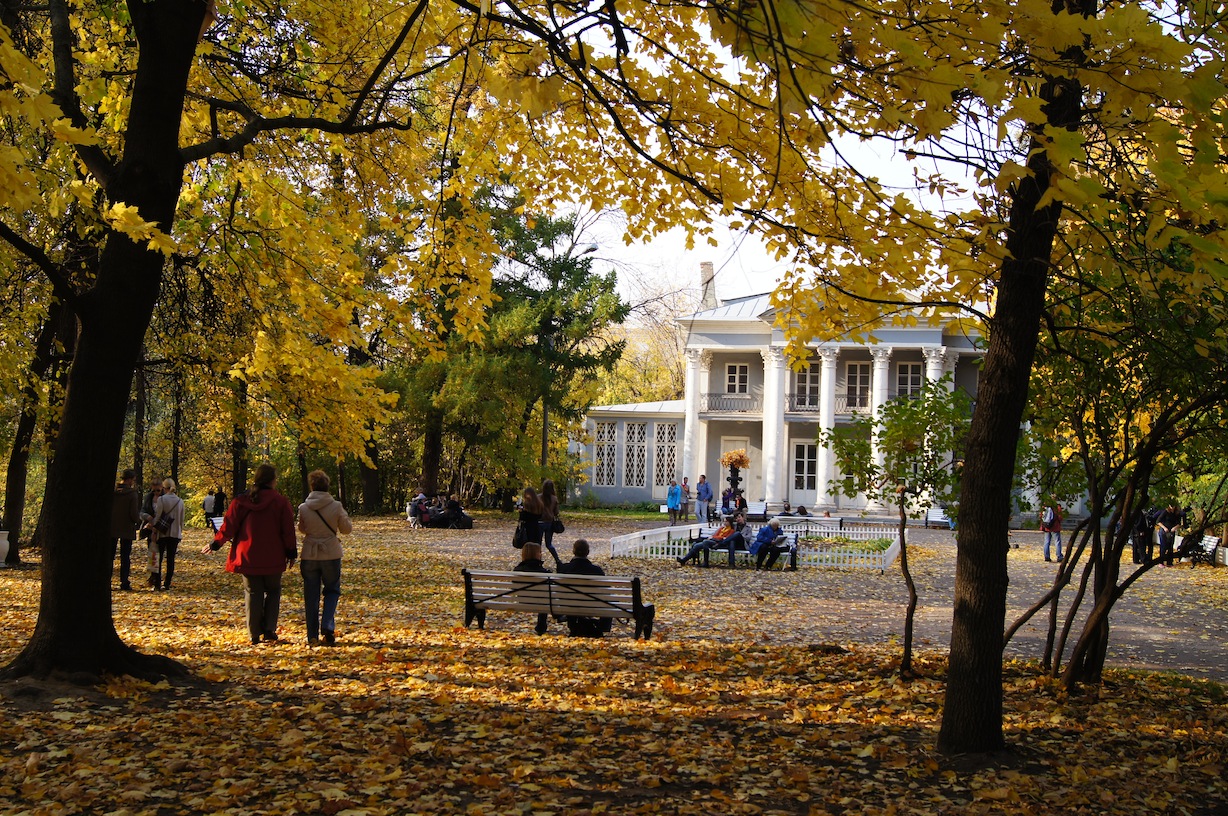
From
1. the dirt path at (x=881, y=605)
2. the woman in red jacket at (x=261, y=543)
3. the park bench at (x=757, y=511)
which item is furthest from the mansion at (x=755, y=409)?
the woman in red jacket at (x=261, y=543)

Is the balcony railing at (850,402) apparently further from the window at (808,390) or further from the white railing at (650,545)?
the white railing at (650,545)

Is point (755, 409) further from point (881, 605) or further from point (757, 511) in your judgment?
point (881, 605)

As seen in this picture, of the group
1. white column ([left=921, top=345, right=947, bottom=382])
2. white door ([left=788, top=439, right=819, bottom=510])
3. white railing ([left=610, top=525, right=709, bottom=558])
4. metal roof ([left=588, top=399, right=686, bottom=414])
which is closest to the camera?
white railing ([left=610, top=525, right=709, bottom=558])

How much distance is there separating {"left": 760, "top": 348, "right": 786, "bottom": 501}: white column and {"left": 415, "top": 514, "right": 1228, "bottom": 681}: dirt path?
51.7 feet

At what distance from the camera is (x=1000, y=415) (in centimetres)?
621

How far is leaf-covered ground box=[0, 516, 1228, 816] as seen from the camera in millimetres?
5281

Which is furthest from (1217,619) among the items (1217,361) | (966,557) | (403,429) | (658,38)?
(403,429)

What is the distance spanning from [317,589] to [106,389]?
124 inches

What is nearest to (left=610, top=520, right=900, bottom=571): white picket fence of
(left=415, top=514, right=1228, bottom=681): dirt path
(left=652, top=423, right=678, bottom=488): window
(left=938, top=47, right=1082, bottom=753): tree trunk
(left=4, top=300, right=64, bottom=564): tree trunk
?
(left=415, top=514, right=1228, bottom=681): dirt path

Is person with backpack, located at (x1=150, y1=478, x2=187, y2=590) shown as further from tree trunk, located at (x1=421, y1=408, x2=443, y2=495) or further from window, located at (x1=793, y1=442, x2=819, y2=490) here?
window, located at (x1=793, y1=442, x2=819, y2=490)

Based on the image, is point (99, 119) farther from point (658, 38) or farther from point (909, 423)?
point (909, 423)

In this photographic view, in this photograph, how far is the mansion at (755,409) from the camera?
42.8 meters

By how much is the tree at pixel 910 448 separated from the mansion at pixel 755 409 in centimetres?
3179

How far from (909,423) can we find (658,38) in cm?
392
